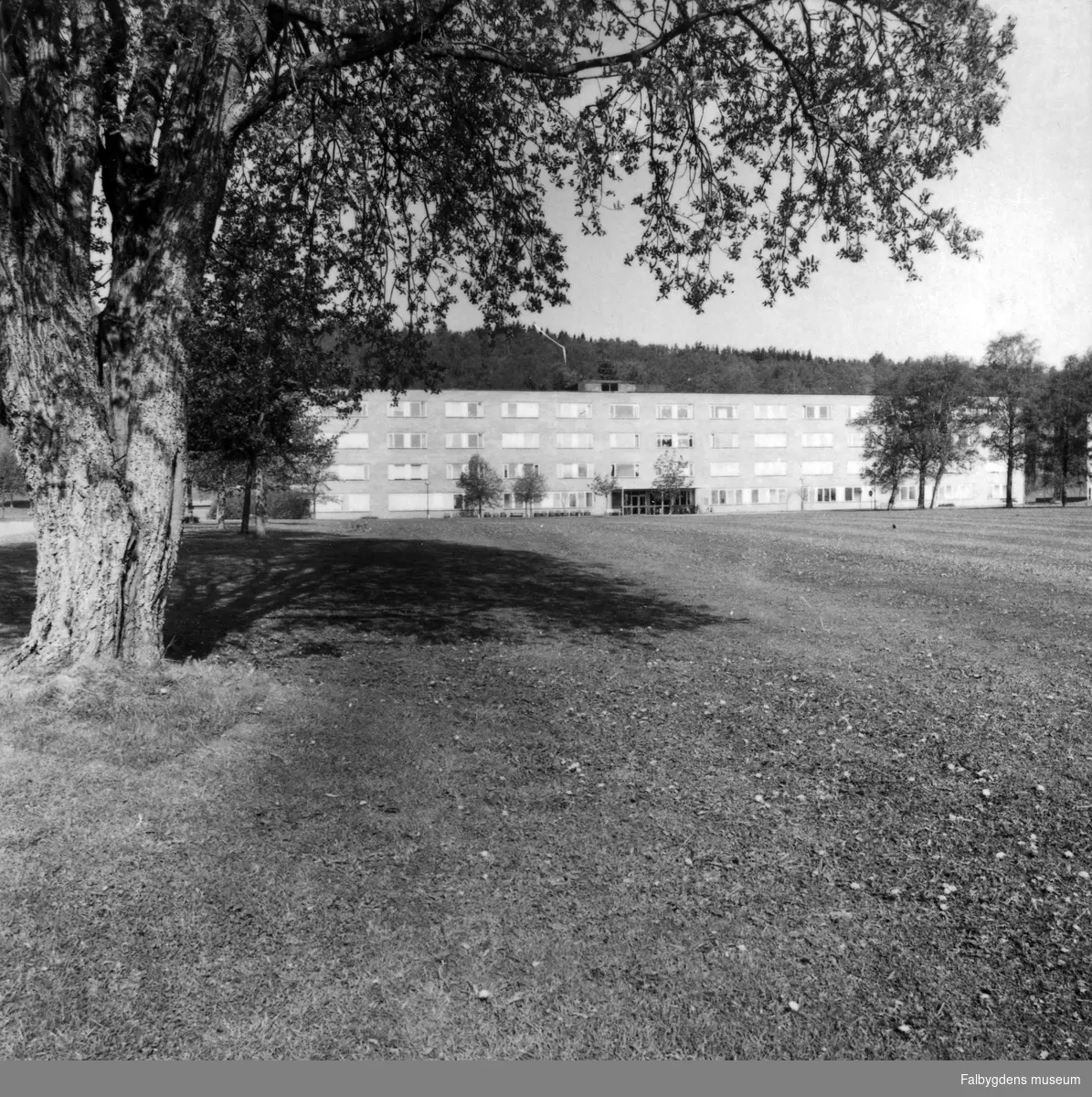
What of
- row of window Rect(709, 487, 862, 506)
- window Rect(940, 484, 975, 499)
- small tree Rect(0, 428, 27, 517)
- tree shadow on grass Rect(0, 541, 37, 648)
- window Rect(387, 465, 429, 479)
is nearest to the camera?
tree shadow on grass Rect(0, 541, 37, 648)

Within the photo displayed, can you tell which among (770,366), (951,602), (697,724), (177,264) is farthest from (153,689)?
(770,366)

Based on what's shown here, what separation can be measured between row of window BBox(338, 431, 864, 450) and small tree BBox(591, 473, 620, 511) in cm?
385

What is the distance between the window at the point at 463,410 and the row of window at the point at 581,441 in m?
2.05

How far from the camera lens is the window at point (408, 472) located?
88.2 meters

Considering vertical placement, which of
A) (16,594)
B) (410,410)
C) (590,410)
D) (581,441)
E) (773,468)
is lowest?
(16,594)

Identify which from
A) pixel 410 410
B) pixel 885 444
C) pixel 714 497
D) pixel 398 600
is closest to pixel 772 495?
pixel 714 497

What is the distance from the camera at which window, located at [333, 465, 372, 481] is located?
87062 millimetres

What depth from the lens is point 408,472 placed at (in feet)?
291

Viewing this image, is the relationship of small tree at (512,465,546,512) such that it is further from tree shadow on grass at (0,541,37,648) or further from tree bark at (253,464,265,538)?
tree shadow on grass at (0,541,37,648)

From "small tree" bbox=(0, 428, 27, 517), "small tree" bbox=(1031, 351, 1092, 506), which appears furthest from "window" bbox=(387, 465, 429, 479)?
"small tree" bbox=(1031, 351, 1092, 506)

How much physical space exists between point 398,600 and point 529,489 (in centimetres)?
6985

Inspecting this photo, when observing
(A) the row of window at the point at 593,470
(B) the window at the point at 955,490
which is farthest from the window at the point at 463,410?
(B) the window at the point at 955,490

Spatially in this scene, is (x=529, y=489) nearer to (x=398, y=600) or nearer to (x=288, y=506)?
(x=288, y=506)

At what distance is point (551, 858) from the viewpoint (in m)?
4.33
